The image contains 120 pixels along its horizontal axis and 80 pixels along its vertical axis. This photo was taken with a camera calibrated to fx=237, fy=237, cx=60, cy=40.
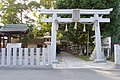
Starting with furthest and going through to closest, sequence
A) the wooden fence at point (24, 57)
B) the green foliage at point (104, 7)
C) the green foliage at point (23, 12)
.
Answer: the green foliage at point (23, 12) → the green foliage at point (104, 7) → the wooden fence at point (24, 57)

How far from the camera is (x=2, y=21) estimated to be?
29594mm

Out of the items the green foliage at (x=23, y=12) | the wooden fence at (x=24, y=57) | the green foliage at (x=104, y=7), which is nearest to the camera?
the wooden fence at (x=24, y=57)

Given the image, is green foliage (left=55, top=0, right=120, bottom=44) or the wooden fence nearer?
the wooden fence

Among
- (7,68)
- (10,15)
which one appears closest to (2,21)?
(10,15)

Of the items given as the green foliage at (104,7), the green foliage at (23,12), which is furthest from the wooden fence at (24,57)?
the green foliage at (23,12)

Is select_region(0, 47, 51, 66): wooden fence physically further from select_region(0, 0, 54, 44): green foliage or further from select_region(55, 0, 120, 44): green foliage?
select_region(0, 0, 54, 44): green foliage

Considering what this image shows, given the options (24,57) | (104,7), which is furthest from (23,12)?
(24,57)

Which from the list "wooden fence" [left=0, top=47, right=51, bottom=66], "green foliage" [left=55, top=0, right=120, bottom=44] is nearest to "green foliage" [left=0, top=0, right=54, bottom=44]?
"green foliage" [left=55, top=0, right=120, bottom=44]

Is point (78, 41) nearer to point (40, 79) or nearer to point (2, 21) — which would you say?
point (2, 21)

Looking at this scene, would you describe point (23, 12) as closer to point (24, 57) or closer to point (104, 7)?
point (104, 7)

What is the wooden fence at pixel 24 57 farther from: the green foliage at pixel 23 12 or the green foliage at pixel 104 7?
the green foliage at pixel 23 12

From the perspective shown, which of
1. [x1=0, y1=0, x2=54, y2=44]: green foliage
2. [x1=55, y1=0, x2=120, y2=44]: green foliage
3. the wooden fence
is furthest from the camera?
[x1=0, y1=0, x2=54, y2=44]: green foliage

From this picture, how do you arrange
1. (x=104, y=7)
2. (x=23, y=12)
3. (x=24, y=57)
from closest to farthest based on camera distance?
(x=24, y=57) → (x=104, y=7) → (x=23, y=12)

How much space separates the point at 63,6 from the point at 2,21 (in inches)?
430
